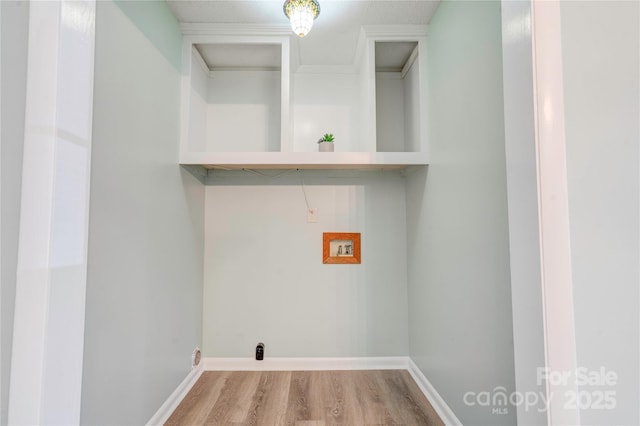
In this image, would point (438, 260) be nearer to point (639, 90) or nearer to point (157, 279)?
point (639, 90)

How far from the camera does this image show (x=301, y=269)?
2236mm

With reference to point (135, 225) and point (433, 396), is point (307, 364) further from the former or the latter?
point (135, 225)

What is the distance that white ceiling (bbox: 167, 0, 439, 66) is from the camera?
1634 millimetres

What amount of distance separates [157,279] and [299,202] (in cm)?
113

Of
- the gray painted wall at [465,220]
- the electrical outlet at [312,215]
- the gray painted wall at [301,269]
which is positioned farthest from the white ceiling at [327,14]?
the electrical outlet at [312,215]

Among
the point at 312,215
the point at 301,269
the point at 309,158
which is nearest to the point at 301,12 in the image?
the point at 309,158

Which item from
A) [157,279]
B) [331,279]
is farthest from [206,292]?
[331,279]

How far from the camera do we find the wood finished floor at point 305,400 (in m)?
1.57

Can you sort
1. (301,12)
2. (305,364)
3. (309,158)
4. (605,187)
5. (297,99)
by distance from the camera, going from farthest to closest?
1. (297,99)
2. (305,364)
3. (309,158)
4. (301,12)
5. (605,187)

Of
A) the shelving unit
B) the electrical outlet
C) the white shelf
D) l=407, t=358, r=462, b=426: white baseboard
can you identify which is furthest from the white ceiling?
l=407, t=358, r=462, b=426: white baseboard

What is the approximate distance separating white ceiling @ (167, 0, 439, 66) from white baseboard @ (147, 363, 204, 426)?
7.51 feet

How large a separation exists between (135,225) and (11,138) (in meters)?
0.73

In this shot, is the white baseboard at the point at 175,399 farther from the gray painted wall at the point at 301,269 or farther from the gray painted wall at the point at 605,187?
the gray painted wall at the point at 605,187

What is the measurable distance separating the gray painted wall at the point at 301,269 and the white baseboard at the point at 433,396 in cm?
18
